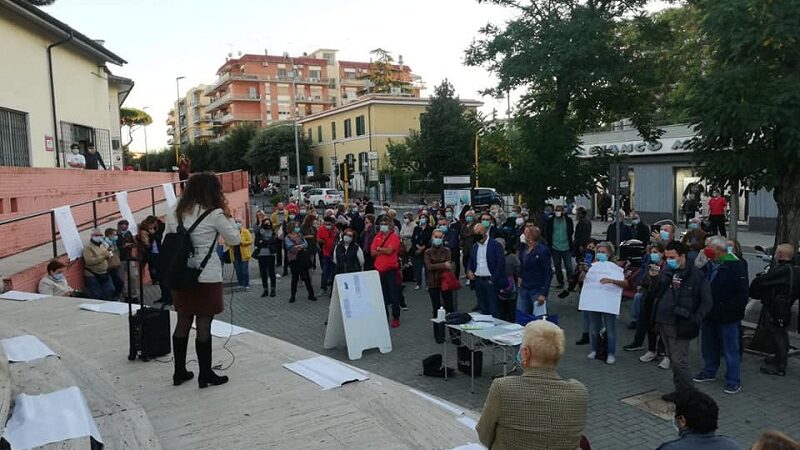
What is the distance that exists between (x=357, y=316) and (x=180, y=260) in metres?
4.86

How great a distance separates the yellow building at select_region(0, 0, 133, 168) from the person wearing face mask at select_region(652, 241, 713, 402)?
648 inches

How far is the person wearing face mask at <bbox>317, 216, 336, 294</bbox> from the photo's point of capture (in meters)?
14.1

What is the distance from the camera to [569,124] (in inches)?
596

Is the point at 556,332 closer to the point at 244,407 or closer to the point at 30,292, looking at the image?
the point at 244,407

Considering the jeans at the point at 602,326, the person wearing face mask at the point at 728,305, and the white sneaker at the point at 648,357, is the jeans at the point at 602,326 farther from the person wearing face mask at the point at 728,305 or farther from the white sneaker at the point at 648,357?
the person wearing face mask at the point at 728,305

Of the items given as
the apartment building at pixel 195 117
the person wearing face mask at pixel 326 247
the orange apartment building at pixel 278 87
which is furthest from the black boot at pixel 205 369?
the apartment building at pixel 195 117

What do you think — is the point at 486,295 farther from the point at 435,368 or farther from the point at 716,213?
the point at 716,213

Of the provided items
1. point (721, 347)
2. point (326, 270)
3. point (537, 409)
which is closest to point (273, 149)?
point (326, 270)

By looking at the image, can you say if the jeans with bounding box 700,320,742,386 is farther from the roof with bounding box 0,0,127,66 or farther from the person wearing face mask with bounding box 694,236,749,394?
the roof with bounding box 0,0,127,66

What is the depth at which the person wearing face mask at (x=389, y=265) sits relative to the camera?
10.9 m

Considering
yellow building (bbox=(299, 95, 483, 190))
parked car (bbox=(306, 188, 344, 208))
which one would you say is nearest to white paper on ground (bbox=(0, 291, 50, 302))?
parked car (bbox=(306, 188, 344, 208))

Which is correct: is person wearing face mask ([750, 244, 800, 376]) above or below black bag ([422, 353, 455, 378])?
above

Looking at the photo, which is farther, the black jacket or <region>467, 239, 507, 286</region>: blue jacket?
<region>467, 239, 507, 286</region>: blue jacket

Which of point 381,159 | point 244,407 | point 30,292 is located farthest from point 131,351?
point 381,159
